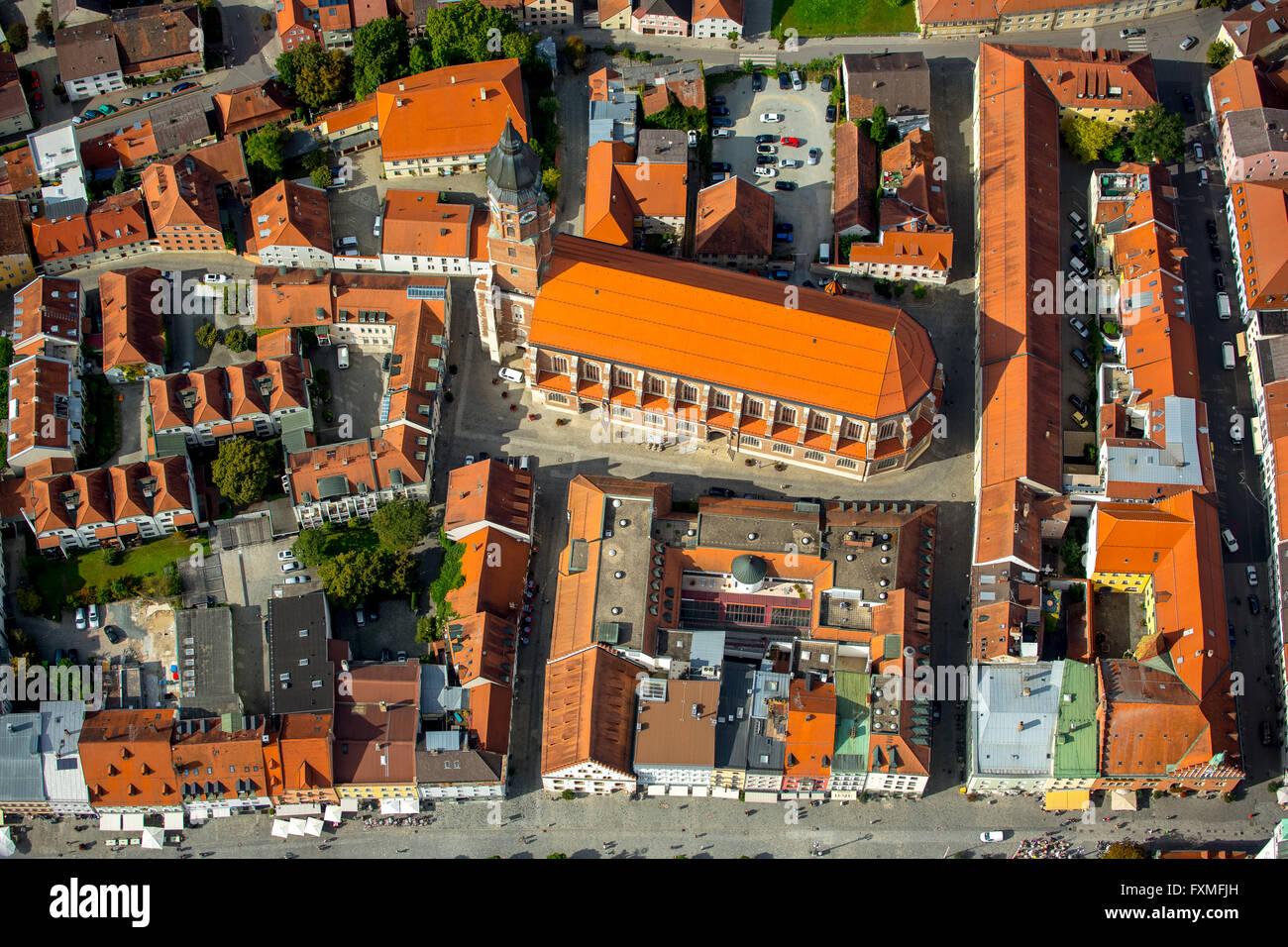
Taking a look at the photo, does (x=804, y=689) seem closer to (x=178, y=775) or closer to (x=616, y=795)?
(x=616, y=795)

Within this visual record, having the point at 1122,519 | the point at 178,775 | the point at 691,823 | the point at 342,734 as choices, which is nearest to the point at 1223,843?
the point at 1122,519

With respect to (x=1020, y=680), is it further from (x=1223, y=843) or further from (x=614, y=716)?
(x=614, y=716)

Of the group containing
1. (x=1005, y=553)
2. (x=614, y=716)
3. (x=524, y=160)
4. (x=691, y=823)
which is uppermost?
(x=524, y=160)

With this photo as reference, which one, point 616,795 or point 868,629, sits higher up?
point 868,629

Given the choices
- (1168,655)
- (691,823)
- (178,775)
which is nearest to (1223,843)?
(1168,655)

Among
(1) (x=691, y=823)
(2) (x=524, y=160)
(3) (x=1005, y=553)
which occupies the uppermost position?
(2) (x=524, y=160)

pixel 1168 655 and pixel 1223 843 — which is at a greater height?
pixel 1168 655
